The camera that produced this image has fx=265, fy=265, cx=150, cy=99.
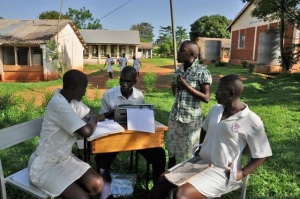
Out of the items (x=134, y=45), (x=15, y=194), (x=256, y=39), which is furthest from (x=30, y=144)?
(x=134, y=45)

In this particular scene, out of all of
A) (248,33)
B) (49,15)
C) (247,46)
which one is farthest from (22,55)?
(49,15)

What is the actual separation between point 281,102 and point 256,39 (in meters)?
18.0

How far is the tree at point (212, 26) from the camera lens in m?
46.6

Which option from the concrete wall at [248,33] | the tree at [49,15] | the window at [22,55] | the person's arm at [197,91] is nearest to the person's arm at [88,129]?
the person's arm at [197,91]

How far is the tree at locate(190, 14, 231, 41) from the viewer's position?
46594 mm

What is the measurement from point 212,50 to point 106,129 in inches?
1344

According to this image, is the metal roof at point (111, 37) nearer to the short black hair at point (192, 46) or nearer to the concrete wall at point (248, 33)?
the concrete wall at point (248, 33)

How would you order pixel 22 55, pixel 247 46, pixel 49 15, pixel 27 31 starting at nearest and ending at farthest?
1. pixel 22 55
2. pixel 27 31
3. pixel 247 46
4. pixel 49 15

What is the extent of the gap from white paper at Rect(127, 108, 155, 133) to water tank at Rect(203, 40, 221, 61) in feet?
109

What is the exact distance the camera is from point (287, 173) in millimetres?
3393

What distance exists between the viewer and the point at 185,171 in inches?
84.0

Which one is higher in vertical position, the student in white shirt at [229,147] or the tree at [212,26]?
the tree at [212,26]

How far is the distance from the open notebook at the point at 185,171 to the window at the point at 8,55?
1797 cm

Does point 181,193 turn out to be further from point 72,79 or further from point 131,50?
point 131,50
